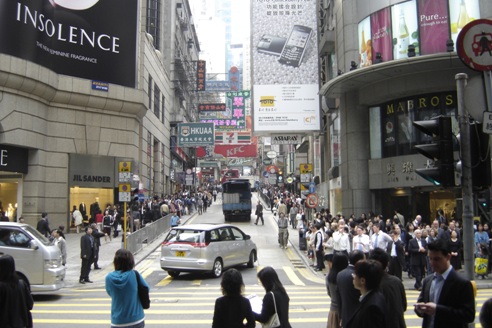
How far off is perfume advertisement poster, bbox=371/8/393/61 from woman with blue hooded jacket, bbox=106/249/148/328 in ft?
68.8

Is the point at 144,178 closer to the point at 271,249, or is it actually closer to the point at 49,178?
the point at 49,178

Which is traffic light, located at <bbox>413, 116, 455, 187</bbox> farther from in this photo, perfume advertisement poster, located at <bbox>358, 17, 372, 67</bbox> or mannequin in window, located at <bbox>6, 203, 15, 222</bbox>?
mannequin in window, located at <bbox>6, 203, 15, 222</bbox>

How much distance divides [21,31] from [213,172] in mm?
95197

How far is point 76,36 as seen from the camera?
28625 mm

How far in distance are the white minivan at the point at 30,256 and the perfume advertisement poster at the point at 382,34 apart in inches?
721

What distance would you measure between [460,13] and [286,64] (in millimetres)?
13265

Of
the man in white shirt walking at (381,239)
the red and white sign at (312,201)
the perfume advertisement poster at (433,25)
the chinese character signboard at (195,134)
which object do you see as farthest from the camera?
the chinese character signboard at (195,134)

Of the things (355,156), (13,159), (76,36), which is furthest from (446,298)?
(76,36)

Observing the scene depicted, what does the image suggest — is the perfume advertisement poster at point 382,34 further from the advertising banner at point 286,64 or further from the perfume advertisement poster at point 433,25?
the advertising banner at point 286,64

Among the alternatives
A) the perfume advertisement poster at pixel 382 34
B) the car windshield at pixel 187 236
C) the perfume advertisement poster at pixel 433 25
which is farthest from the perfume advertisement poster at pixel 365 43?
the car windshield at pixel 187 236

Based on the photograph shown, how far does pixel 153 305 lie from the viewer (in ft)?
36.5

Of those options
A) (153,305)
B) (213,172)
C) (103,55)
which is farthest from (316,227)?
(213,172)

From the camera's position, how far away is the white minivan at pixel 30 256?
1184 cm

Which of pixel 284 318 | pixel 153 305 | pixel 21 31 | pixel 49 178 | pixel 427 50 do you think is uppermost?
pixel 21 31
